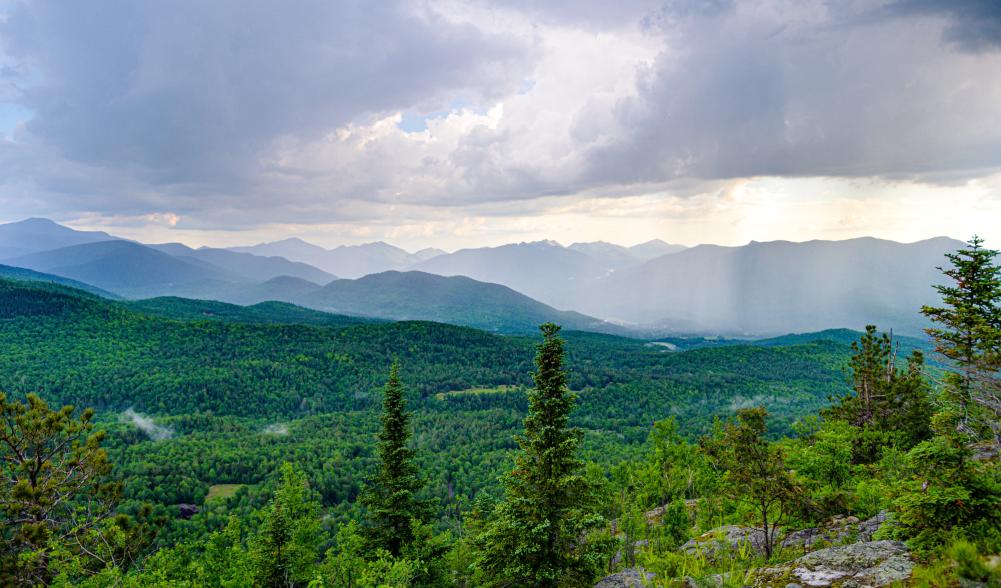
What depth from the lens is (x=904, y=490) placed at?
11875 mm

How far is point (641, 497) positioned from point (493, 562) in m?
24.7

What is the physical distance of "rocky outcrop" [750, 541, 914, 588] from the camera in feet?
34.3

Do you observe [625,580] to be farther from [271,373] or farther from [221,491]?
[271,373]

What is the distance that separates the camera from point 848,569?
11.4 meters

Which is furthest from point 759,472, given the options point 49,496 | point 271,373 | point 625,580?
point 271,373

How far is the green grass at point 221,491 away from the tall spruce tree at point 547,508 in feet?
259

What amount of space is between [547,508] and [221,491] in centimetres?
8846

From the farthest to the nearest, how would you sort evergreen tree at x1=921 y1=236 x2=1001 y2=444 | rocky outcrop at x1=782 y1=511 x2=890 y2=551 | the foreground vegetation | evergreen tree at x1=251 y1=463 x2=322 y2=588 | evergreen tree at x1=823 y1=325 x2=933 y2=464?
evergreen tree at x1=823 y1=325 x2=933 y2=464
evergreen tree at x1=251 y1=463 x2=322 y2=588
evergreen tree at x1=921 y1=236 x2=1001 y2=444
rocky outcrop at x1=782 y1=511 x2=890 y2=551
the foreground vegetation

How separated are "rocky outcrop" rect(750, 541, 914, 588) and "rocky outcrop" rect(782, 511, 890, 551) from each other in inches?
326

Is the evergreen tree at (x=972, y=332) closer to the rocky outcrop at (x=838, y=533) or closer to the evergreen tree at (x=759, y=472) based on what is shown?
the rocky outcrop at (x=838, y=533)

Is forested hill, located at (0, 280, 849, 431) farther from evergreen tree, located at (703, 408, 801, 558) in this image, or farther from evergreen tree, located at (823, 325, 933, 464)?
evergreen tree, located at (703, 408, 801, 558)

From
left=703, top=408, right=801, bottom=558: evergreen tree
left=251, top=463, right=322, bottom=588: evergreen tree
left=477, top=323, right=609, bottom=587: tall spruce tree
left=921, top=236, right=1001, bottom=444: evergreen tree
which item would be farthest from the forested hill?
left=251, top=463, right=322, bottom=588: evergreen tree

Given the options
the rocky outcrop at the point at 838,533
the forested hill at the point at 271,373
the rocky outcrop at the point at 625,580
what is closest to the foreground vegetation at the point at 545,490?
the rocky outcrop at the point at 838,533

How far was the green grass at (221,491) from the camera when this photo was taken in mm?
78938
